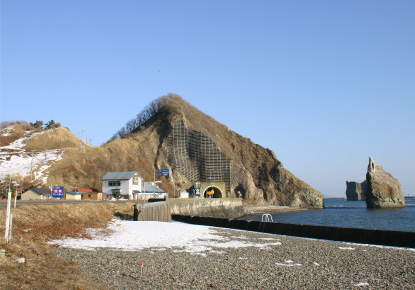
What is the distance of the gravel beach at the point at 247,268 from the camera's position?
10.3m

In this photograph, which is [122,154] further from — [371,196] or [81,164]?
[371,196]

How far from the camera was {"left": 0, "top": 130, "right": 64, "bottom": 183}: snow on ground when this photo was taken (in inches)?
3462

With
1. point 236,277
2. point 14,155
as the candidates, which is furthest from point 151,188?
point 236,277

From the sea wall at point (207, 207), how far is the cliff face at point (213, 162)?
32.4 metres

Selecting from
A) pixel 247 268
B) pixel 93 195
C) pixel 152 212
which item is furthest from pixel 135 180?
pixel 247 268

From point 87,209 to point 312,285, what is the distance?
830 inches

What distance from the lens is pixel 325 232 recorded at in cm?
2327

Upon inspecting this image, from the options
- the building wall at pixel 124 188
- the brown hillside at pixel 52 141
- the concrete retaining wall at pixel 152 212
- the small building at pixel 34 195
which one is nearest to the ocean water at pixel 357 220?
the building wall at pixel 124 188

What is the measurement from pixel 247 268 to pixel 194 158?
375ft

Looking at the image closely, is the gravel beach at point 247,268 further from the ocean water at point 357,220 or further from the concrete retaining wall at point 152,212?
the ocean water at point 357,220

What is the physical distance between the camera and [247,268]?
12422mm

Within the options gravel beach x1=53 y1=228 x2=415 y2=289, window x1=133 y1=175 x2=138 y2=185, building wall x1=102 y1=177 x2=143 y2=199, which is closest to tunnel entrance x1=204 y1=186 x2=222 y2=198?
window x1=133 y1=175 x2=138 y2=185

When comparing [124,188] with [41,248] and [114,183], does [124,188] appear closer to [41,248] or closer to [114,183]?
[114,183]

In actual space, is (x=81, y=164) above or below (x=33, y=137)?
below
